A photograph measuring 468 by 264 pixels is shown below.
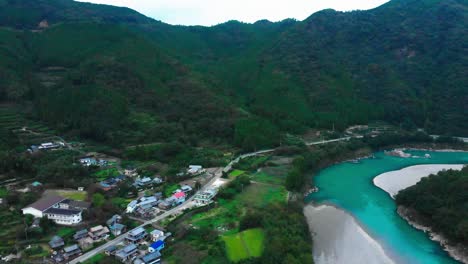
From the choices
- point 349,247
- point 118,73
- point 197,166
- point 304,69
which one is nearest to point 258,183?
point 197,166

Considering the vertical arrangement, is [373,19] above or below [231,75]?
above

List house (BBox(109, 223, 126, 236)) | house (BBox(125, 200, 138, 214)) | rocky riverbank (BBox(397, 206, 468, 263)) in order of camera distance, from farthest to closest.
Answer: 1. house (BBox(125, 200, 138, 214))
2. rocky riverbank (BBox(397, 206, 468, 263))
3. house (BBox(109, 223, 126, 236))

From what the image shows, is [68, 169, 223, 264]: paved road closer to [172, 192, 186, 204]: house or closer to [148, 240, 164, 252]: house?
[172, 192, 186, 204]: house

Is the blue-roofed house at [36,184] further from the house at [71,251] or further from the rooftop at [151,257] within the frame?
the rooftop at [151,257]

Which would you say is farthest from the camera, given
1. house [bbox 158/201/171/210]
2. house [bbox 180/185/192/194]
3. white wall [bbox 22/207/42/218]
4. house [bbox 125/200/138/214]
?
house [bbox 180/185/192/194]

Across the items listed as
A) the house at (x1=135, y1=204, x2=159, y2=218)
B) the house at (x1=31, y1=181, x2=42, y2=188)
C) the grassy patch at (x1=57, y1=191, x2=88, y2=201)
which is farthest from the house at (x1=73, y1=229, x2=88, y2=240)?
the house at (x1=31, y1=181, x2=42, y2=188)

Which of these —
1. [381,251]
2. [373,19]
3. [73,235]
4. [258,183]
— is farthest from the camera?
[373,19]

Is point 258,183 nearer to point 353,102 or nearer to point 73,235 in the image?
point 73,235
